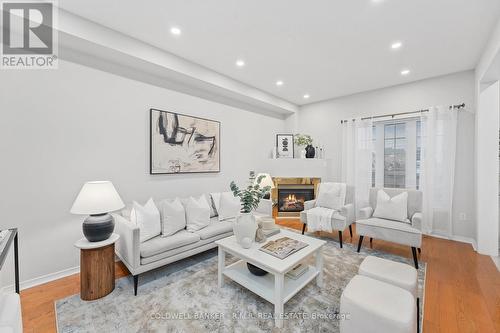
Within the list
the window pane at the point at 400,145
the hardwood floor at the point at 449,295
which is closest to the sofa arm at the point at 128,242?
the hardwood floor at the point at 449,295

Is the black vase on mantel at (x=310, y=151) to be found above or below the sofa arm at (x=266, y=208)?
above

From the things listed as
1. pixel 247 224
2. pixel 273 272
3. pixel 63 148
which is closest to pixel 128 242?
pixel 247 224

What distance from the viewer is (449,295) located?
2.17m

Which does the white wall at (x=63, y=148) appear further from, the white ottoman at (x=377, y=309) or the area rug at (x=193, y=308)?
the white ottoman at (x=377, y=309)

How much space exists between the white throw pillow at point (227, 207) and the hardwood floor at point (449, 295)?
1389 millimetres

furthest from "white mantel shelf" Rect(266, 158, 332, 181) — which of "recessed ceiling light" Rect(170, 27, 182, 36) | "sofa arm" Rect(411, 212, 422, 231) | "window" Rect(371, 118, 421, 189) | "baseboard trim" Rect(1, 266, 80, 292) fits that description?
"baseboard trim" Rect(1, 266, 80, 292)

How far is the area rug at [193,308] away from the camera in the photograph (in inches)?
68.8

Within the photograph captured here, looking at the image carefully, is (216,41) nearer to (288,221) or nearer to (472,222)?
(288,221)

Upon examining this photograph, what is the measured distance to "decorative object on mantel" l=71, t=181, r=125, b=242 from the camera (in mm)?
2104

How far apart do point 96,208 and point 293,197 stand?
3.96 meters

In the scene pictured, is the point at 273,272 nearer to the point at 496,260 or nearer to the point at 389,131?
the point at 496,260

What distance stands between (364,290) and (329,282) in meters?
0.88

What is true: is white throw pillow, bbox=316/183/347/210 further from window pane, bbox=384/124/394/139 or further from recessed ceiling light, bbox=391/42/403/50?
recessed ceiling light, bbox=391/42/403/50

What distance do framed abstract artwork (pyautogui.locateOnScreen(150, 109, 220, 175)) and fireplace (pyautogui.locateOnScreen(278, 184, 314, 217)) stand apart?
1.84 metres
